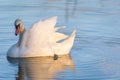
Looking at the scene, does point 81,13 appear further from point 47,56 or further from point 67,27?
point 47,56

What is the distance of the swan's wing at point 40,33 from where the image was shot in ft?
42.9

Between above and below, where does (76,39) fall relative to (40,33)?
below

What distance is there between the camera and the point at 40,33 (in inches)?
519

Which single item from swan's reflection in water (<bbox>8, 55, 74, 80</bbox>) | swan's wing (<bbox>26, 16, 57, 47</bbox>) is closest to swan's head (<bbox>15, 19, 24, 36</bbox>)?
swan's wing (<bbox>26, 16, 57, 47</bbox>)

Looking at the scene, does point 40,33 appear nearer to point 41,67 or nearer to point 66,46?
point 66,46

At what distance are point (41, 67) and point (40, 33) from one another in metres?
1.22

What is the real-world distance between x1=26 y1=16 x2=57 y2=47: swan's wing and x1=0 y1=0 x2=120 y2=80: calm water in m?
0.43

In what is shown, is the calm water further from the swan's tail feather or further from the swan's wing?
the swan's wing

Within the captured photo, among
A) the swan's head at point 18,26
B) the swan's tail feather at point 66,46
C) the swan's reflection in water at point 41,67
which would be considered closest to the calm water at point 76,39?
the swan's reflection in water at point 41,67

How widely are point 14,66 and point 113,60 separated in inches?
71.8

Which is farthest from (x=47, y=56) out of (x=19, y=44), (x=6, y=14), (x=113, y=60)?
(x=6, y=14)

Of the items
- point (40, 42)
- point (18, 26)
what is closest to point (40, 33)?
point (40, 42)

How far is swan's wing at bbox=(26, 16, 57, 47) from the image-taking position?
13086mm

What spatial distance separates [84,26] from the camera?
47.8 feet
